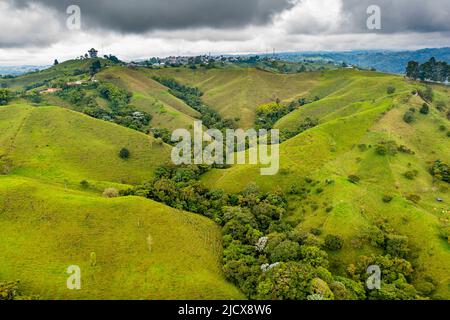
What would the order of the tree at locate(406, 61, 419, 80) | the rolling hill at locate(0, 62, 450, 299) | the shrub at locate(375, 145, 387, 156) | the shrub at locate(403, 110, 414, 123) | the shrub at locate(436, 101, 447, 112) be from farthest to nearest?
the tree at locate(406, 61, 419, 80)
the shrub at locate(436, 101, 447, 112)
the shrub at locate(403, 110, 414, 123)
the shrub at locate(375, 145, 387, 156)
the rolling hill at locate(0, 62, 450, 299)

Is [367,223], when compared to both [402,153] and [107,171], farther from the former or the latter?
[107,171]

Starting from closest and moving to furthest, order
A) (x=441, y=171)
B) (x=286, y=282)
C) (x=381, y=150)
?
1. (x=286, y=282)
2. (x=441, y=171)
3. (x=381, y=150)

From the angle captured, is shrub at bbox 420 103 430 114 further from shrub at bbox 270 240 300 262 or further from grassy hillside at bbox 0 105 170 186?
grassy hillside at bbox 0 105 170 186

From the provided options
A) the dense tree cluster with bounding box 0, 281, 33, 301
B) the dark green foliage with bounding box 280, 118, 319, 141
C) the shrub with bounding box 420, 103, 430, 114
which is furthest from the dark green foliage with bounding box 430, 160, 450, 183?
the dense tree cluster with bounding box 0, 281, 33, 301

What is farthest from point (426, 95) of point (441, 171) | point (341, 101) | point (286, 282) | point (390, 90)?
point (286, 282)

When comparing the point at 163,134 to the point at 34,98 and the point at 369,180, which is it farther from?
the point at 369,180

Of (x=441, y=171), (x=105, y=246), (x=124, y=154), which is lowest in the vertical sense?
(x=105, y=246)

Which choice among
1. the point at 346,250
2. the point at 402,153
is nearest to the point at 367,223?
the point at 346,250
